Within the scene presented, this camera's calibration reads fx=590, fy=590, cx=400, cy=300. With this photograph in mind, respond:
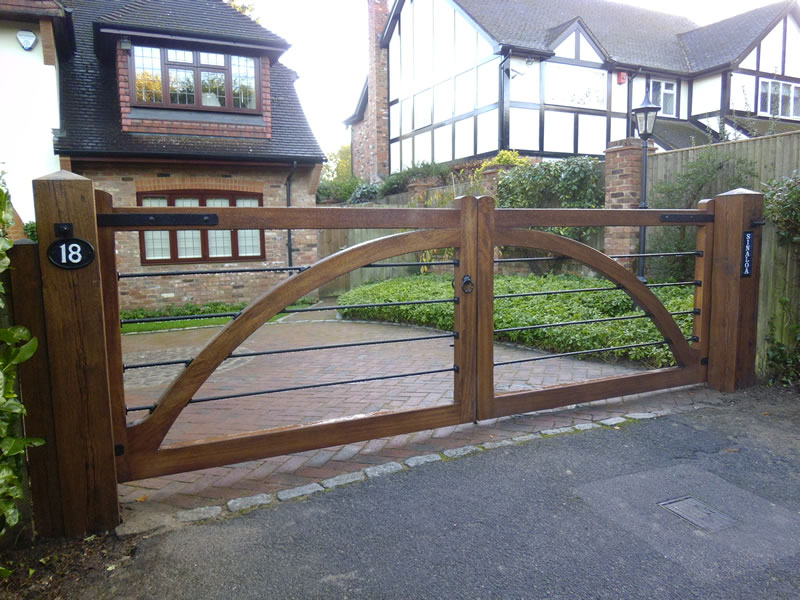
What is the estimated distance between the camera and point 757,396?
4441 millimetres

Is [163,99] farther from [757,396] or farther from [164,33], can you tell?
[757,396]

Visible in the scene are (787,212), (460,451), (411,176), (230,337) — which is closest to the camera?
(230,337)

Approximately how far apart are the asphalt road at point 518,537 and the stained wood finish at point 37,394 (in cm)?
47

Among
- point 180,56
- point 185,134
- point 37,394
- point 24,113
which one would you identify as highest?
point 180,56

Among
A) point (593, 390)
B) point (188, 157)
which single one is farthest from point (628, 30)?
point (593, 390)

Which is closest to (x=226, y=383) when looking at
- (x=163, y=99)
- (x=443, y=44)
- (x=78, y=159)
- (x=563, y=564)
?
(x=563, y=564)

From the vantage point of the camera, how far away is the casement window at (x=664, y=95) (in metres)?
19.5

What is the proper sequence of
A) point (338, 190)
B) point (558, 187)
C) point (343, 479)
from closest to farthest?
point (343, 479) → point (558, 187) → point (338, 190)

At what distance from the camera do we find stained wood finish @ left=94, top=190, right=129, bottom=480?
2.69 meters

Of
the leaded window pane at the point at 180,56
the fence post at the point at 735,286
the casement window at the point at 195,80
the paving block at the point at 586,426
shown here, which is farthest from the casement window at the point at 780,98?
the paving block at the point at 586,426

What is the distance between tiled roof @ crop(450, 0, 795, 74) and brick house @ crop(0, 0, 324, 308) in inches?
281

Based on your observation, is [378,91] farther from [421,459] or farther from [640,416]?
[421,459]

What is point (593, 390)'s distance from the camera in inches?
165

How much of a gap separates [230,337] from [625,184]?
805cm
